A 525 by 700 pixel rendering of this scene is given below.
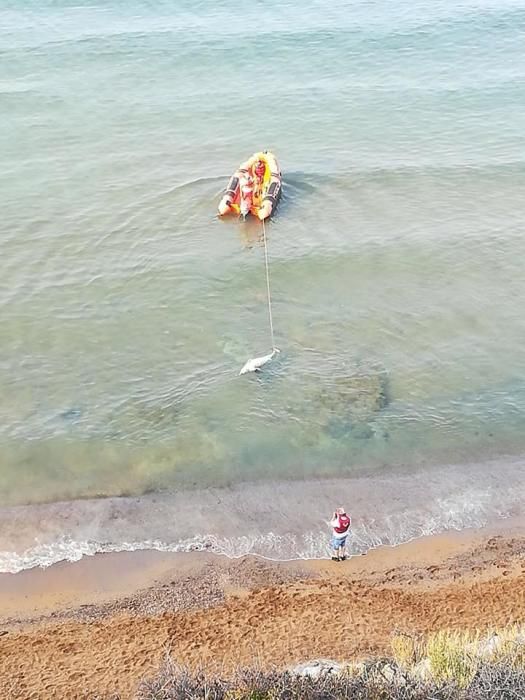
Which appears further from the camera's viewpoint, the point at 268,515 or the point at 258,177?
the point at 258,177

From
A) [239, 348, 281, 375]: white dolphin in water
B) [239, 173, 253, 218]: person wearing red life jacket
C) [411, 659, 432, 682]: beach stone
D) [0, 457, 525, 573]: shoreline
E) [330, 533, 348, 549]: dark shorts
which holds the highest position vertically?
[239, 173, 253, 218]: person wearing red life jacket

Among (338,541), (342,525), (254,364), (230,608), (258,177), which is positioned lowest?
(230,608)

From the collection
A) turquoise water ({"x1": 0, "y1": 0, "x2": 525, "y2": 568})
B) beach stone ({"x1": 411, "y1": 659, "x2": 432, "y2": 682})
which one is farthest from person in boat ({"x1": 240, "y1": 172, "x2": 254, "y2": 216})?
beach stone ({"x1": 411, "y1": 659, "x2": 432, "y2": 682})

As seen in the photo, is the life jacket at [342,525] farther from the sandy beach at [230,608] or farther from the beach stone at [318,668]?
the beach stone at [318,668]

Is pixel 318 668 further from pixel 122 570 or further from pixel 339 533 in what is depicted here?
pixel 122 570

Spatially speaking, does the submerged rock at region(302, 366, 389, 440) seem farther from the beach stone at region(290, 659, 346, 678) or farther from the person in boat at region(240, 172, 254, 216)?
the person in boat at region(240, 172, 254, 216)

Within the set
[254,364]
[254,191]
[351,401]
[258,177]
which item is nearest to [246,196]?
[254,191]
